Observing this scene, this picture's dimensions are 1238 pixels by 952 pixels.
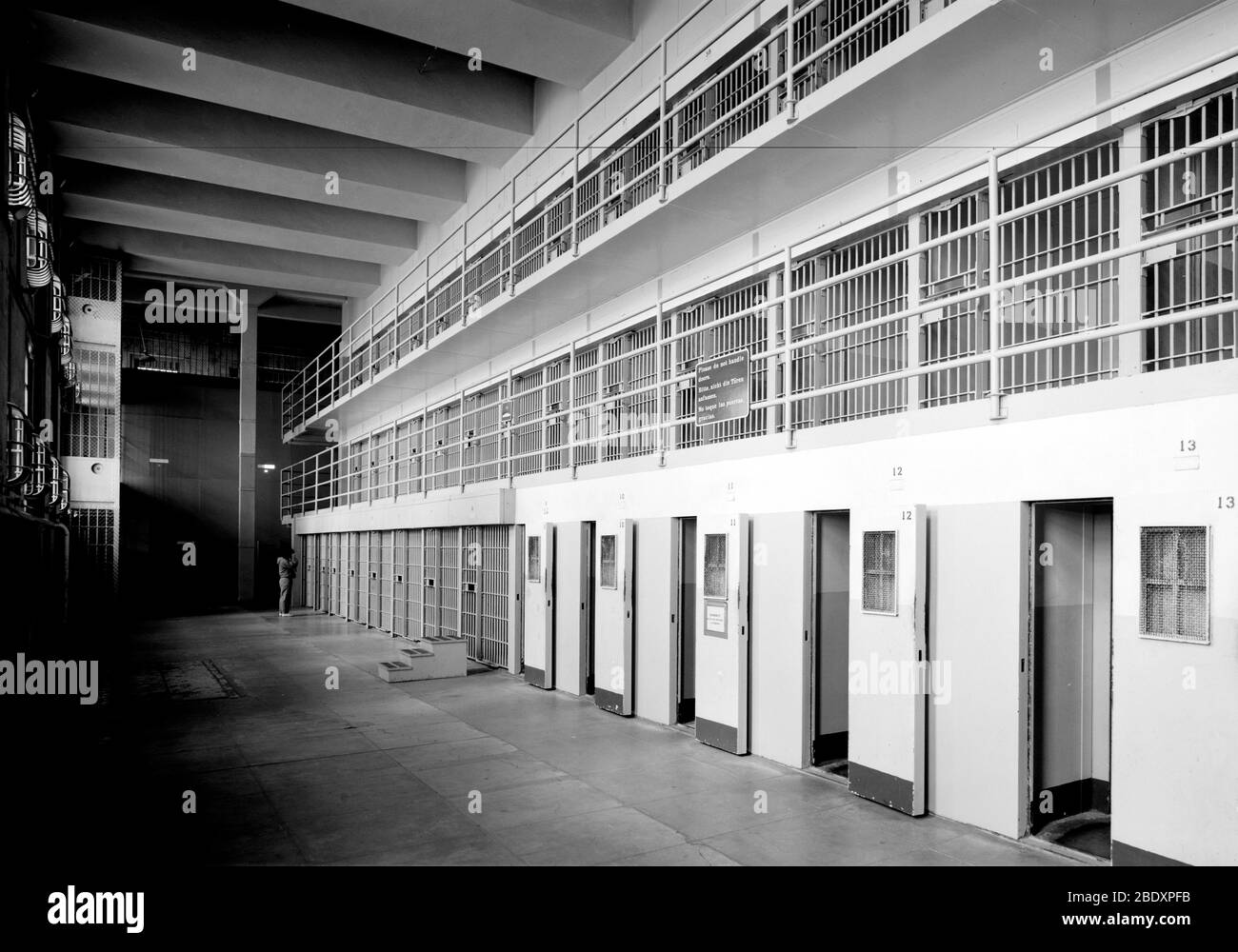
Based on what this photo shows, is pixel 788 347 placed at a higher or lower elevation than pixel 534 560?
higher

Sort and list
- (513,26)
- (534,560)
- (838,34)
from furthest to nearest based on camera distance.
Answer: (534,560) → (513,26) → (838,34)

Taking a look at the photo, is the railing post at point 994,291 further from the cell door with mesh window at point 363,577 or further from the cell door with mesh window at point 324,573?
the cell door with mesh window at point 324,573

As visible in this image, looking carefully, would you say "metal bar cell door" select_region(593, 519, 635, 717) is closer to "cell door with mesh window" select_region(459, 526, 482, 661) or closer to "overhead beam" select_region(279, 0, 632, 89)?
"cell door with mesh window" select_region(459, 526, 482, 661)

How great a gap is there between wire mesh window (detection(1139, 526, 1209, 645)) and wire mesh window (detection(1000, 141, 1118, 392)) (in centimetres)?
212

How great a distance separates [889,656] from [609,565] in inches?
176

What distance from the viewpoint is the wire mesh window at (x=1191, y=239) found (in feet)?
18.7

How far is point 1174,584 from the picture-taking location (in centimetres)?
467

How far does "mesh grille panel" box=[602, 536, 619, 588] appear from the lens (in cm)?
1018

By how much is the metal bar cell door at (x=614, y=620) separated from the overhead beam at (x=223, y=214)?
13265 millimetres

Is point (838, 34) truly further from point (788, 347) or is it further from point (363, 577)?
point (363, 577)

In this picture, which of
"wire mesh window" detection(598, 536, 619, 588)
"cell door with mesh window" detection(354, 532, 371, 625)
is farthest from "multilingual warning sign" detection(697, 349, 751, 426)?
"cell door with mesh window" detection(354, 532, 371, 625)

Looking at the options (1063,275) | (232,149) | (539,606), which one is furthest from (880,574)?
(232,149)

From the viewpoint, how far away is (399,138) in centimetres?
1524

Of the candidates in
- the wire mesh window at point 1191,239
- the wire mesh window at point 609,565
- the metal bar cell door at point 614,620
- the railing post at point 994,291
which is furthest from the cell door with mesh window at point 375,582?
the wire mesh window at point 1191,239
